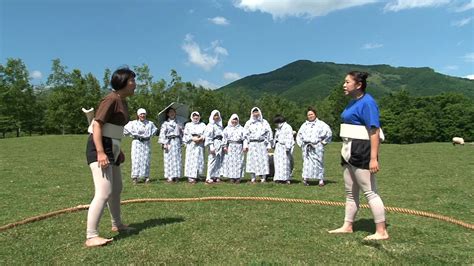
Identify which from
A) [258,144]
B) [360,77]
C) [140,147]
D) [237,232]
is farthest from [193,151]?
[360,77]

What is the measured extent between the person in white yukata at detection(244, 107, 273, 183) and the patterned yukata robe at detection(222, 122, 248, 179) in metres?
0.24

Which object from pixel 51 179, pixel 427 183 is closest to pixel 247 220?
pixel 427 183

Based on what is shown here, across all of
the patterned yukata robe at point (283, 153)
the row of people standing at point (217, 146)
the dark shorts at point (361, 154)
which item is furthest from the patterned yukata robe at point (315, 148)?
the dark shorts at point (361, 154)

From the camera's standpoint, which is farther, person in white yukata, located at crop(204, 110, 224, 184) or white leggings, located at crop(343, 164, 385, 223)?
person in white yukata, located at crop(204, 110, 224, 184)

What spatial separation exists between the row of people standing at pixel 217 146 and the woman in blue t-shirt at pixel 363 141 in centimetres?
657

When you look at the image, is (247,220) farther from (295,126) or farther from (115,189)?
(295,126)

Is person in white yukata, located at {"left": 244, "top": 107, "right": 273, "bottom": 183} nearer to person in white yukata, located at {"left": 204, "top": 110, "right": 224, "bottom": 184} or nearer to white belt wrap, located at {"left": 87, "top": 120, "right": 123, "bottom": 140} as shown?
person in white yukata, located at {"left": 204, "top": 110, "right": 224, "bottom": 184}

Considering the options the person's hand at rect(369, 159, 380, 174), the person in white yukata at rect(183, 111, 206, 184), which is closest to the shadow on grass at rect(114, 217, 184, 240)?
the person's hand at rect(369, 159, 380, 174)

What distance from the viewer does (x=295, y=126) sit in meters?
65.2

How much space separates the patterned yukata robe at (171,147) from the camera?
12891mm

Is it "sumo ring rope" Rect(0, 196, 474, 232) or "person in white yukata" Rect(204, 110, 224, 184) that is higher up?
"person in white yukata" Rect(204, 110, 224, 184)

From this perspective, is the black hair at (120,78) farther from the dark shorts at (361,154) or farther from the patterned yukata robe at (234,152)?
the patterned yukata robe at (234,152)

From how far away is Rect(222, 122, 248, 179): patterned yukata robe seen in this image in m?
12.9

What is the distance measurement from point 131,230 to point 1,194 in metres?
5.82
